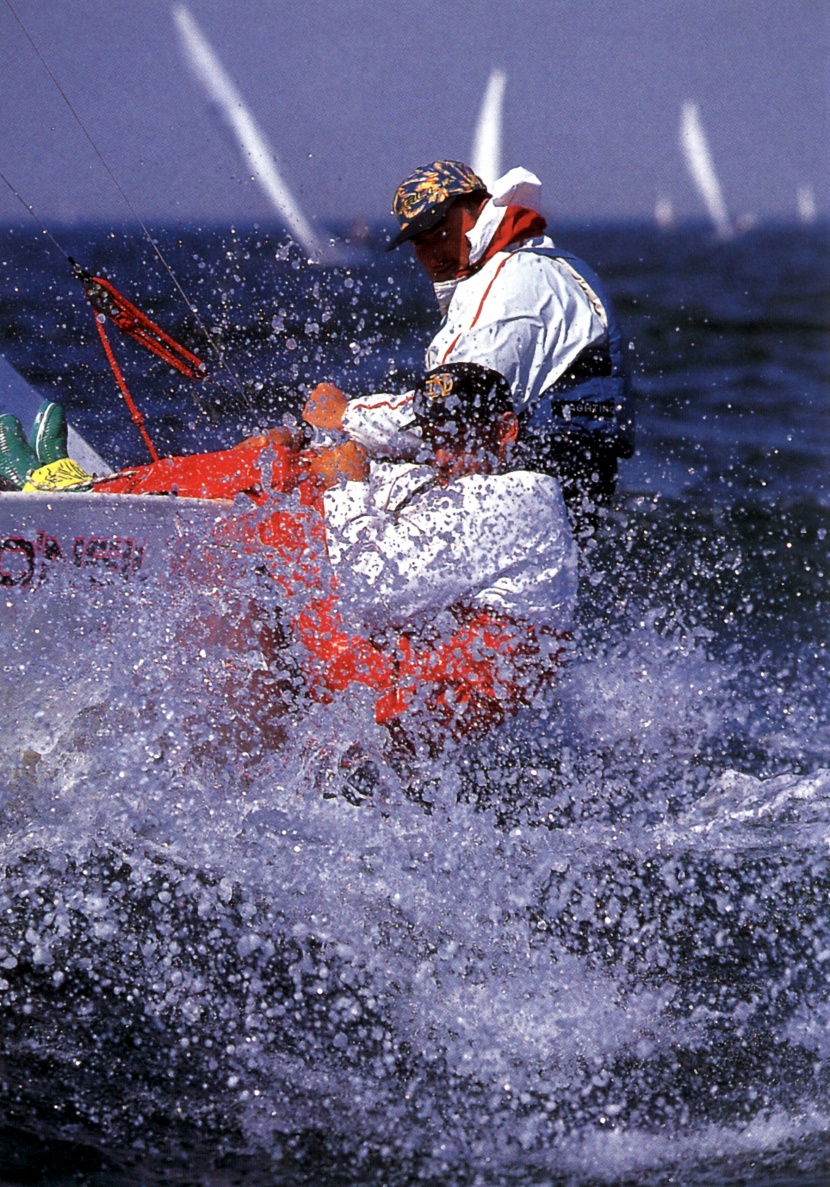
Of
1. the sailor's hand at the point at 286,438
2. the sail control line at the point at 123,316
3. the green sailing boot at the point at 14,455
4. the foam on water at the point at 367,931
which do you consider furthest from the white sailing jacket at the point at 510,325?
the green sailing boot at the point at 14,455

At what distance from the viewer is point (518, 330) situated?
1890 millimetres

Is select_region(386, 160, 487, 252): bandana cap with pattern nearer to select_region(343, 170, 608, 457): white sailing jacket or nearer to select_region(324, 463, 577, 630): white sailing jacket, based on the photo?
select_region(343, 170, 608, 457): white sailing jacket

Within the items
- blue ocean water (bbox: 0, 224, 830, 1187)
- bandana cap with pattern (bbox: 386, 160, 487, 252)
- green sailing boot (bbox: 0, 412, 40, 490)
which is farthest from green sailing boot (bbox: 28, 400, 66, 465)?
bandana cap with pattern (bbox: 386, 160, 487, 252)

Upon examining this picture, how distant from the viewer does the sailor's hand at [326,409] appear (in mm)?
2020

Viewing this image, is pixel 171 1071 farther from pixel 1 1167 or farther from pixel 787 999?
pixel 787 999

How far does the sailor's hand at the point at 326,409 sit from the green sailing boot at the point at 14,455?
2.38 ft

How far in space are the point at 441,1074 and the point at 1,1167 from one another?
61 centimetres

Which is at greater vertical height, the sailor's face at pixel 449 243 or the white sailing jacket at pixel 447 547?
the sailor's face at pixel 449 243

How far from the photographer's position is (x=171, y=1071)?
170cm

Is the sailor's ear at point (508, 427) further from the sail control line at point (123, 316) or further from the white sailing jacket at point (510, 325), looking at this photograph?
the sail control line at point (123, 316)

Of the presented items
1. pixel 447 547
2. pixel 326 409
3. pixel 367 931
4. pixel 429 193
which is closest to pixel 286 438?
pixel 326 409

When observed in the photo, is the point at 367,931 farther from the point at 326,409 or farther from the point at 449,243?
the point at 449,243

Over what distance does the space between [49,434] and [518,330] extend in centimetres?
119

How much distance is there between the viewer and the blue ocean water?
64.3 inches
